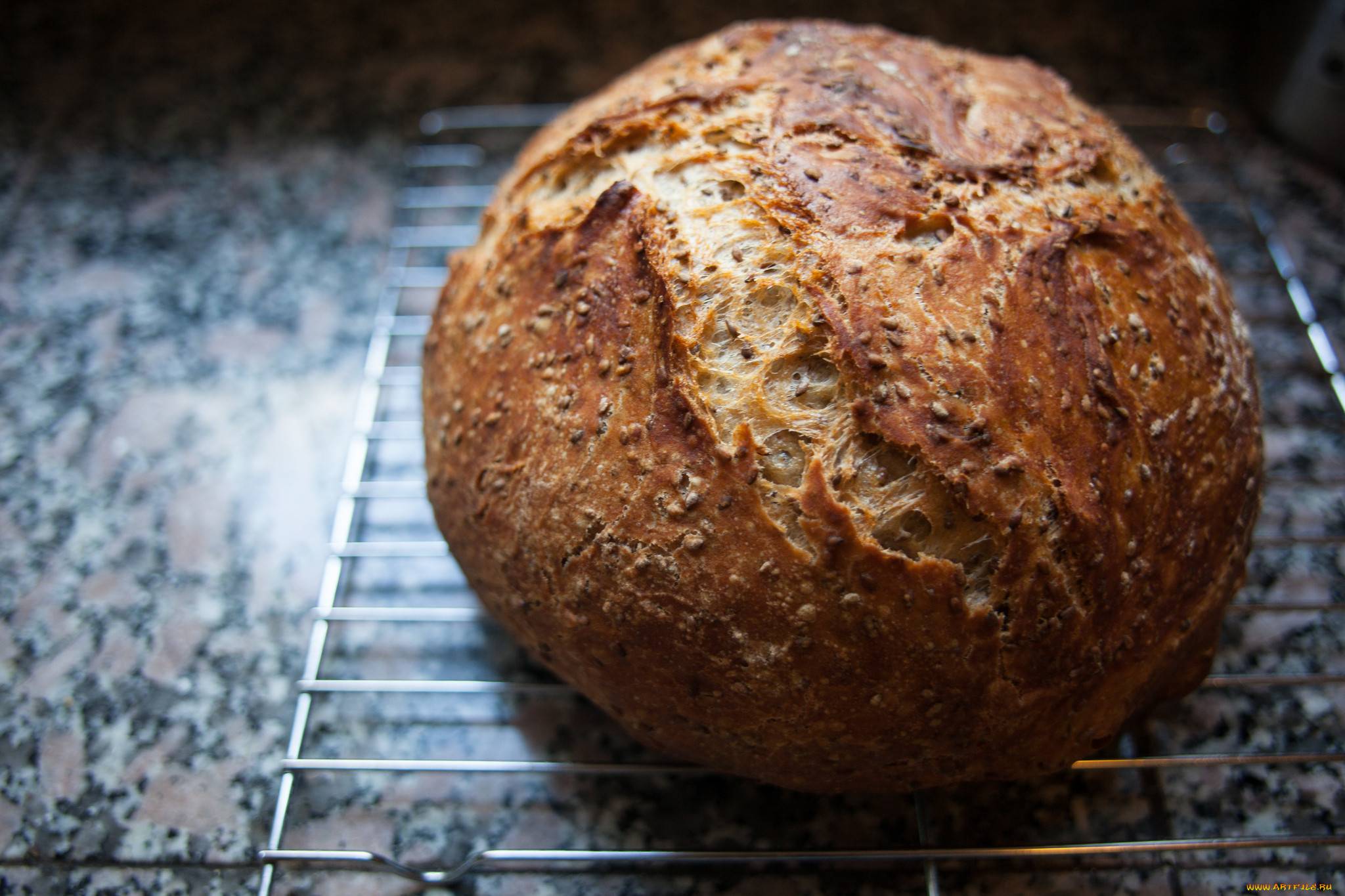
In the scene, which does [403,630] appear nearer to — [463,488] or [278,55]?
[463,488]

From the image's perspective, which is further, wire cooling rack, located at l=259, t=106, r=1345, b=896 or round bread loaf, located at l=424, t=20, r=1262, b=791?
wire cooling rack, located at l=259, t=106, r=1345, b=896

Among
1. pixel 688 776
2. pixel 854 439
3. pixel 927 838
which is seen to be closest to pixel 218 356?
pixel 688 776

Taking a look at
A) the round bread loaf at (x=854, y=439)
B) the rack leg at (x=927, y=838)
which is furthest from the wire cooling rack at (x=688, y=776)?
the round bread loaf at (x=854, y=439)

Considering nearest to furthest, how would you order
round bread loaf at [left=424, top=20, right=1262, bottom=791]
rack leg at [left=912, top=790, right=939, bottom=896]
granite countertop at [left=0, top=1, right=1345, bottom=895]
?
round bread loaf at [left=424, top=20, right=1262, bottom=791]
rack leg at [left=912, top=790, right=939, bottom=896]
granite countertop at [left=0, top=1, right=1345, bottom=895]

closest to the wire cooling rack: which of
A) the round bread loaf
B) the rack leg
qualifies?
the rack leg

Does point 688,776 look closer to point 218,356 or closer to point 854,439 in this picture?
point 854,439

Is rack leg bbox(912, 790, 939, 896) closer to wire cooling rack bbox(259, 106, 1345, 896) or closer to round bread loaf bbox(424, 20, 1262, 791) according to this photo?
wire cooling rack bbox(259, 106, 1345, 896)

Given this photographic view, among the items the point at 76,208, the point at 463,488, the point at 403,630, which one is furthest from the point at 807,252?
the point at 76,208
